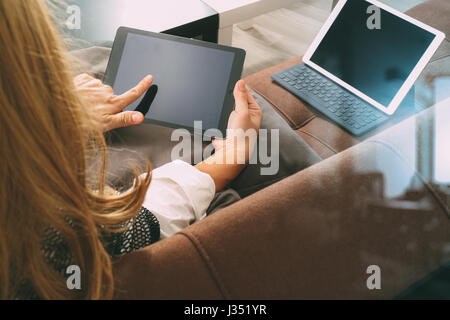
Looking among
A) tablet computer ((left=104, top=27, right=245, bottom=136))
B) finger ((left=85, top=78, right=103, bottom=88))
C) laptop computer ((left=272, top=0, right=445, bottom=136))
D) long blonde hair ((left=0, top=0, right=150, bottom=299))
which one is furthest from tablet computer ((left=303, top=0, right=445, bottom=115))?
long blonde hair ((left=0, top=0, right=150, bottom=299))

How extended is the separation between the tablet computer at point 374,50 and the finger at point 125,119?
0.58 metres

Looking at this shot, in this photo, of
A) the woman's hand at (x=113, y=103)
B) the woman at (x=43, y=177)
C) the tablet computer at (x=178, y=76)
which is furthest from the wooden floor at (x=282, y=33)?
the woman at (x=43, y=177)

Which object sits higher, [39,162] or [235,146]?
[39,162]

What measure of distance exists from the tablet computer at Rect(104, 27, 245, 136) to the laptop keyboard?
0.25m

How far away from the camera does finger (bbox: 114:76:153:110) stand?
0.83 metres

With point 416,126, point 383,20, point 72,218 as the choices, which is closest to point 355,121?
point 383,20

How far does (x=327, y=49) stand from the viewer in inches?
42.7

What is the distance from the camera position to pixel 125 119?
82 cm

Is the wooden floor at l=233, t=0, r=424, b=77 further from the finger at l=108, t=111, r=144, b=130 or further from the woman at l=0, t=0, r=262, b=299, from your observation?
the woman at l=0, t=0, r=262, b=299

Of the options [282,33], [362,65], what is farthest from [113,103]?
[282,33]

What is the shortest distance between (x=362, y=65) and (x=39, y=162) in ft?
3.03

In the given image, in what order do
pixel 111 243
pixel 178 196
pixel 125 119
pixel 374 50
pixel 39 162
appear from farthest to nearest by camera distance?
pixel 374 50 < pixel 125 119 < pixel 178 196 < pixel 111 243 < pixel 39 162

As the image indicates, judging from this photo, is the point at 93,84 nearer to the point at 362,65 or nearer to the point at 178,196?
the point at 178,196
